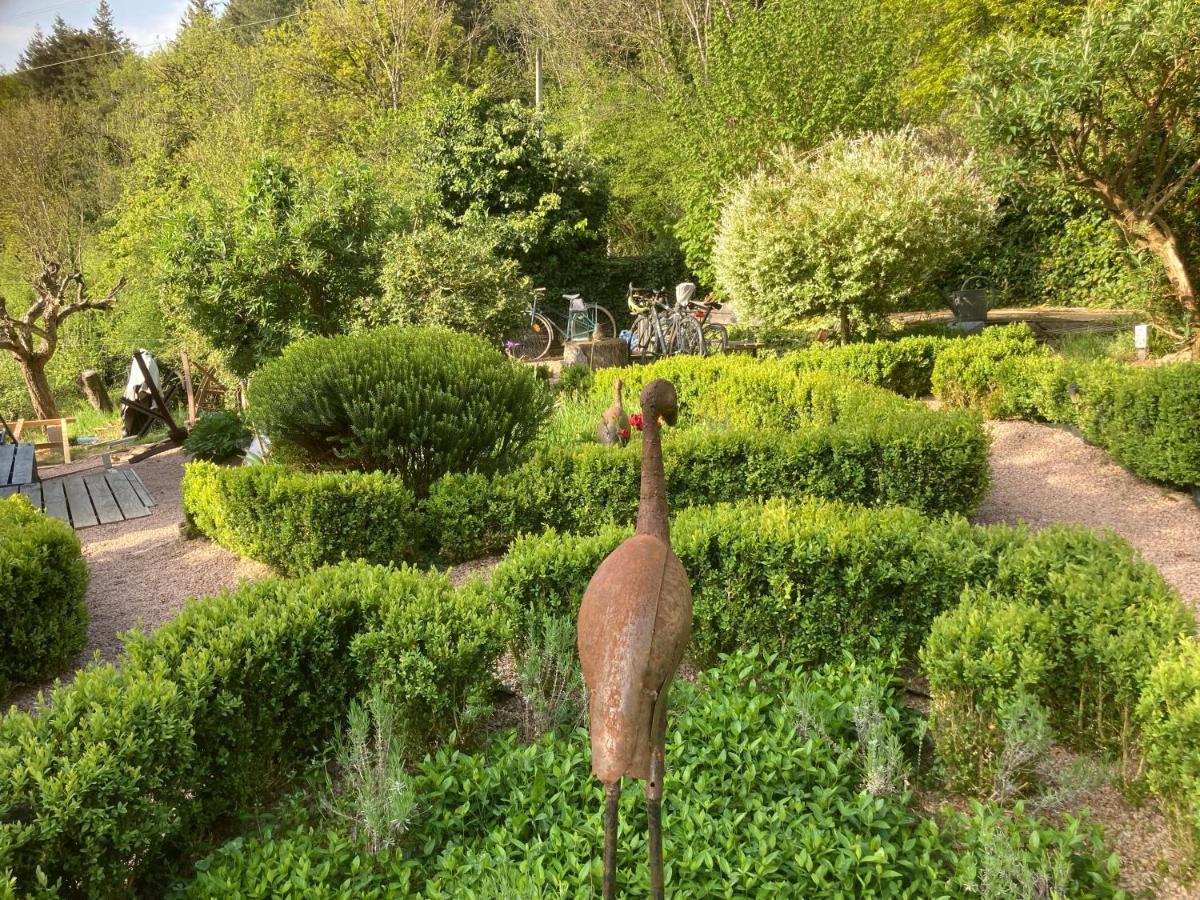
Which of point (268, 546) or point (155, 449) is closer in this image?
point (268, 546)

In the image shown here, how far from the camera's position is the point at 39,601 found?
13.9ft

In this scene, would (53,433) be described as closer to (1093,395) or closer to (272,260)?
(272,260)

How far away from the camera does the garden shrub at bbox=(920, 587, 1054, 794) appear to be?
3018mm

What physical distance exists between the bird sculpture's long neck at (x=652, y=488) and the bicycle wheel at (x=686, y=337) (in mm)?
11287

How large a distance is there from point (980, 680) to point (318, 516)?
395 centimetres

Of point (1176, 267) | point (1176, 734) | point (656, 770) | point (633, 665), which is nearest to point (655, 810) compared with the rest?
point (656, 770)

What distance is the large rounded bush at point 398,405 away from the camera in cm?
564

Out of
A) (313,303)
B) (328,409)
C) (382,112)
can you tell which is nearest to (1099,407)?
(328,409)

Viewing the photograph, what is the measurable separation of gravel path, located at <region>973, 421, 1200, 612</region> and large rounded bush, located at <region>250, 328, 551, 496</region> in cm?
380

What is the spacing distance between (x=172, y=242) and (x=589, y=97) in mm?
18448

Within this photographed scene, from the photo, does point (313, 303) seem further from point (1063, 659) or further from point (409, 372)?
point (1063, 659)

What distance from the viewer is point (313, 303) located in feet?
35.9

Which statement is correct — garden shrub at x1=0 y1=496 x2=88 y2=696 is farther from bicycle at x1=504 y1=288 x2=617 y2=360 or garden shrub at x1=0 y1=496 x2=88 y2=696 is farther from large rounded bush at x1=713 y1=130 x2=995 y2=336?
bicycle at x1=504 y1=288 x2=617 y2=360

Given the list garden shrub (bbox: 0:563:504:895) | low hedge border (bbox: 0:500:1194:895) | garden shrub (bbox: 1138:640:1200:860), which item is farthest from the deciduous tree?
garden shrub (bbox: 0:563:504:895)
